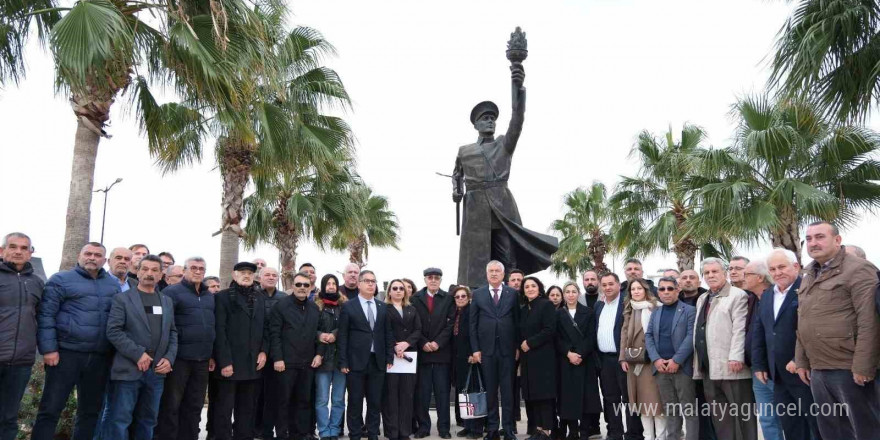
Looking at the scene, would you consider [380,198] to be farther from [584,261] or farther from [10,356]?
[10,356]

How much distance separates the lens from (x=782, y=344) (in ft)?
18.5

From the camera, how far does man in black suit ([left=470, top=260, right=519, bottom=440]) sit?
7457 mm

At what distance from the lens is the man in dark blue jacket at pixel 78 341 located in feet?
19.4

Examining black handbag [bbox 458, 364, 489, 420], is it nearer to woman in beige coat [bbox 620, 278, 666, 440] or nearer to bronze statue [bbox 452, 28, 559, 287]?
woman in beige coat [bbox 620, 278, 666, 440]

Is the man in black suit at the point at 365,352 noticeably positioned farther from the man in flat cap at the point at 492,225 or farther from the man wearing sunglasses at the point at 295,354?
the man in flat cap at the point at 492,225

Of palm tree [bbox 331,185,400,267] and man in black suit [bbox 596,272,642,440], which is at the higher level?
palm tree [bbox 331,185,400,267]

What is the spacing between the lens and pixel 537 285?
7.71 m

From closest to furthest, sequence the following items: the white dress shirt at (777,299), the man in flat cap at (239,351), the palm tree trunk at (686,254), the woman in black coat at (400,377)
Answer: the white dress shirt at (777,299) < the man in flat cap at (239,351) < the woman in black coat at (400,377) < the palm tree trunk at (686,254)

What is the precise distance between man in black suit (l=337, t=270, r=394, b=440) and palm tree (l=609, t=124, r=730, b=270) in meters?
12.2

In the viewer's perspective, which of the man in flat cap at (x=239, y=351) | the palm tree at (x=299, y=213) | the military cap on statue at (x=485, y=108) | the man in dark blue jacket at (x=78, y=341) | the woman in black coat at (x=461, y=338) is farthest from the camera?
the palm tree at (x=299, y=213)

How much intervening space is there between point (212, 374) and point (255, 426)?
1.19 m

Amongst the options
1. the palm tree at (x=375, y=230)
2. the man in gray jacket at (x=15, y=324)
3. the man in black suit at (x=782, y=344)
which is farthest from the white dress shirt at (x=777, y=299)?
the palm tree at (x=375, y=230)

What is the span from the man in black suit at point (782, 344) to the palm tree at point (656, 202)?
12.4 m

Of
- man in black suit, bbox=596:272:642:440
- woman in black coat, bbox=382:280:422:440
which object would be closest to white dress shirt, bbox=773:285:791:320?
man in black suit, bbox=596:272:642:440
